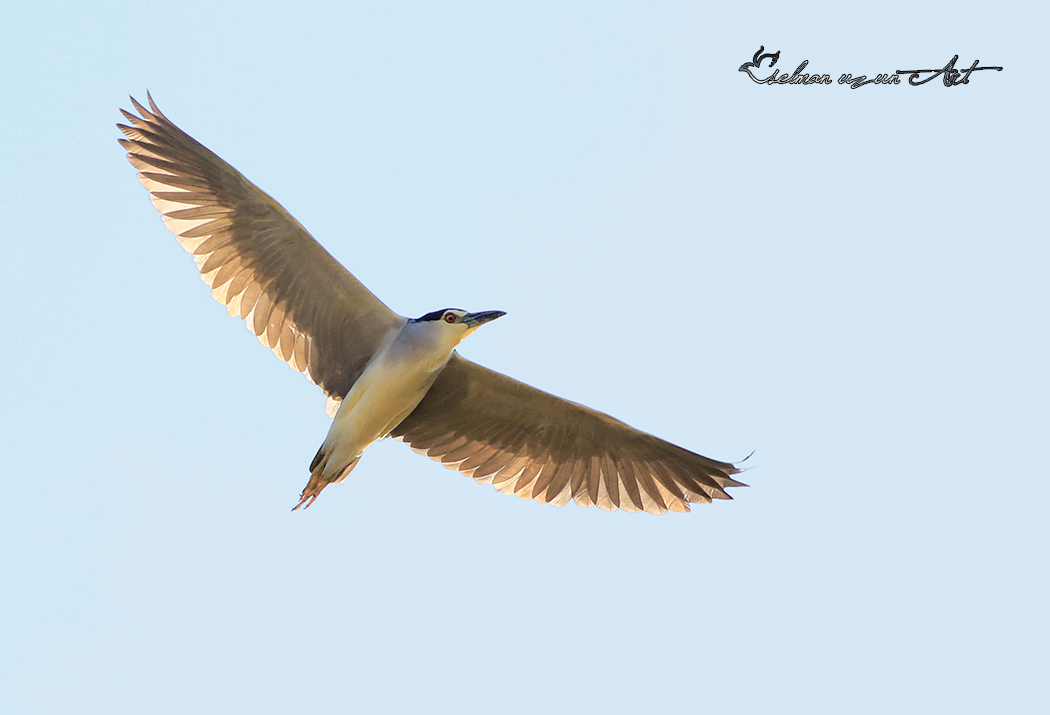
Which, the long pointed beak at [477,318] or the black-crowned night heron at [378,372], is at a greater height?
the long pointed beak at [477,318]

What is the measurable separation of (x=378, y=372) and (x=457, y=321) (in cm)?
72

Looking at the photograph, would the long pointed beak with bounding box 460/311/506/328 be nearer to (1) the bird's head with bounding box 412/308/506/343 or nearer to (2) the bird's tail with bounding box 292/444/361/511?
(1) the bird's head with bounding box 412/308/506/343

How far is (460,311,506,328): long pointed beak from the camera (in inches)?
387

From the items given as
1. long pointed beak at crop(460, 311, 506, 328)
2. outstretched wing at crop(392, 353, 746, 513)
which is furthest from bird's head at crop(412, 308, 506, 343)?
outstretched wing at crop(392, 353, 746, 513)

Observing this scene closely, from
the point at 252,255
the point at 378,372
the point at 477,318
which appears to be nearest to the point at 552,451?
the point at 477,318

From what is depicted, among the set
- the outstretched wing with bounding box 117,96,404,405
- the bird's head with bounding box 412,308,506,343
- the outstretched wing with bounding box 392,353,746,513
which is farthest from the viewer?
the outstretched wing with bounding box 392,353,746,513

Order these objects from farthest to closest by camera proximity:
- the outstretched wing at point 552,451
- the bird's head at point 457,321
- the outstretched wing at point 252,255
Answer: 1. the outstretched wing at point 552,451
2. the outstretched wing at point 252,255
3. the bird's head at point 457,321

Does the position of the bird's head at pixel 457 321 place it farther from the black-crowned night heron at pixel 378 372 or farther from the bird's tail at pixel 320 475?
the bird's tail at pixel 320 475

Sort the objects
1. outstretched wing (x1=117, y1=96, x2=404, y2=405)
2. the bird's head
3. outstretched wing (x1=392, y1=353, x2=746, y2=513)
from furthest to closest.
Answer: outstretched wing (x1=392, y1=353, x2=746, y2=513) < outstretched wing (x1=117, y1=96, x2=404, y2=405) < the bird's head

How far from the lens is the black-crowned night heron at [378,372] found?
32.5ft

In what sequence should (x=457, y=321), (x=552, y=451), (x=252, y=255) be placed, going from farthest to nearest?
(x=552, y=451) < (x=252, y=255) < (x=457, y=321)

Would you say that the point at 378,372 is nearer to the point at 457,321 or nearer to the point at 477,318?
the point at 457,321

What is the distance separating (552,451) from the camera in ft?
34.9

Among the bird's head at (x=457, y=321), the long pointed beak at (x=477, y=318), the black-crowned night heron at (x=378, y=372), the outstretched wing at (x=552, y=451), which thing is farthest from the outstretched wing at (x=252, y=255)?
the outstretched wing at (x=552, y=451)
